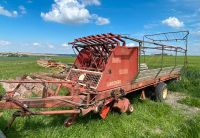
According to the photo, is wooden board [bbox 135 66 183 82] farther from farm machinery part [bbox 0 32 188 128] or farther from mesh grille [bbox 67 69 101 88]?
mesh grille [bbox 67 69 101 88]

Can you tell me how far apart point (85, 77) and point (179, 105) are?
4174 millimetres

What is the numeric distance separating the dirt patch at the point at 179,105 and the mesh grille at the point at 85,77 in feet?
11.2

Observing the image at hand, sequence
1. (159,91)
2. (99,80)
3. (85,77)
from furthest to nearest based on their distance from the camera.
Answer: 1. (159,91)
2. (85,77)
3. (99,80)

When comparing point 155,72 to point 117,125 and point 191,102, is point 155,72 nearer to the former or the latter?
point 191,102

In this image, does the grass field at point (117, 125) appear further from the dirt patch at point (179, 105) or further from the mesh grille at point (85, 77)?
the mesh grille at point (85, 77)

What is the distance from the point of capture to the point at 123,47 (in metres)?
7.07

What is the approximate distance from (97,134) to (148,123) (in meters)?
1.76

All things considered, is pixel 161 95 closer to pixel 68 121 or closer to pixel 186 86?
pixel 186 86

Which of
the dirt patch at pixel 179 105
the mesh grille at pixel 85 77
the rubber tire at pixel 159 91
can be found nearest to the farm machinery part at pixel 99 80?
the mesh grille at pixel 85 77

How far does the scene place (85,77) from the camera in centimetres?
739

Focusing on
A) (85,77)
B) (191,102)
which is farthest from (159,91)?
(85,77)

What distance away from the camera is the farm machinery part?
5.53 meters

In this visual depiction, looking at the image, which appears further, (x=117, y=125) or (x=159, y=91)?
(x=159, y=91)

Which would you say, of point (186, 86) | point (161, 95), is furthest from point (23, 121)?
point (186, 86)
